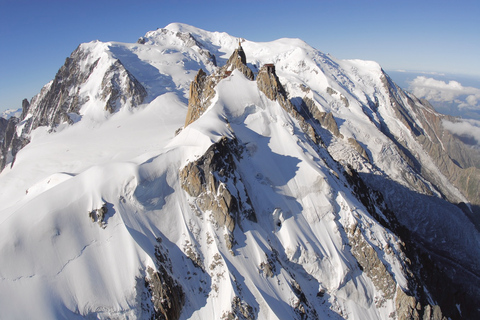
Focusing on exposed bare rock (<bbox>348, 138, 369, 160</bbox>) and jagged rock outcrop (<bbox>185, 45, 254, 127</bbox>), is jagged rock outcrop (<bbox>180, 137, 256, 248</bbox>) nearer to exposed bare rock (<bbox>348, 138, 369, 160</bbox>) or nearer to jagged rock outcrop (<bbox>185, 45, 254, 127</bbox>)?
jagged rock outcrop (<bbox>185, 45, 254, 127</bbox>)

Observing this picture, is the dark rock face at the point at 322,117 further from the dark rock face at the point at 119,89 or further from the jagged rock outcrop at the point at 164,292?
the jagged rock outcrop at the point at 164,292

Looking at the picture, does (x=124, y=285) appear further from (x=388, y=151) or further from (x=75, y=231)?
(x=388, y=151)

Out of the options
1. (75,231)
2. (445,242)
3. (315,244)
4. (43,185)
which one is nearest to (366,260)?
(315,244)

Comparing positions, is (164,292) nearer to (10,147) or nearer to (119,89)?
(119,89)

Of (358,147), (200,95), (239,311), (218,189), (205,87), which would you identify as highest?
(205,87)

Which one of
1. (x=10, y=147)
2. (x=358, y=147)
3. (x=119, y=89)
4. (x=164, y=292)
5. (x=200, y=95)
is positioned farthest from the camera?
(x=358, y=147)

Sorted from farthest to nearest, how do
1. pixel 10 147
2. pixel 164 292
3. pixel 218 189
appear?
pixel 10 147
pixel 218 189
pixel 164 292

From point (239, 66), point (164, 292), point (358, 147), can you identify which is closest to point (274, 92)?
point (239, 66)
